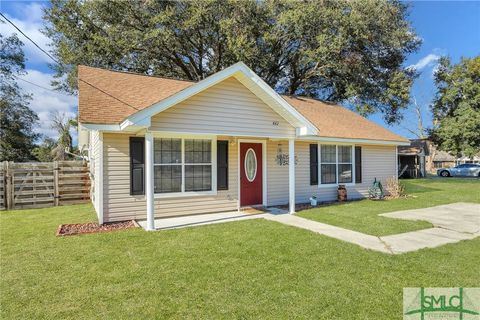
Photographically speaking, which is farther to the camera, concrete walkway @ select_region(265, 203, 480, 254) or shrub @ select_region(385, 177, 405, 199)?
shrub @ select_region(385, 177, 405, 199)

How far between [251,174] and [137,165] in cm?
367

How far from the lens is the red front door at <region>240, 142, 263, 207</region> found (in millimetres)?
9344

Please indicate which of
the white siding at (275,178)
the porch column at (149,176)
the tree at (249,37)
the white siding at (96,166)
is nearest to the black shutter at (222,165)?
the white siding at (275,178)

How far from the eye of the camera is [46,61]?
1844 cm

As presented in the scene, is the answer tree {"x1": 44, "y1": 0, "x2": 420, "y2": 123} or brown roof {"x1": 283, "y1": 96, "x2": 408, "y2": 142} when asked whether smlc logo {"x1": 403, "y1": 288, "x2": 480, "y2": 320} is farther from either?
tree {"x1": 44, "y1": 0, "x2": 420, "y2": 123}

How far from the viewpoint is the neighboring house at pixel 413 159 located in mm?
26078

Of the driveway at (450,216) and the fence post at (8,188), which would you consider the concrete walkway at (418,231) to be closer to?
the driveway at (450,216)

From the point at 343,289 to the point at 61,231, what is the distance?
6096 mm

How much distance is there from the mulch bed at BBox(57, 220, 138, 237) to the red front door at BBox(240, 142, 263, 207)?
3544mm

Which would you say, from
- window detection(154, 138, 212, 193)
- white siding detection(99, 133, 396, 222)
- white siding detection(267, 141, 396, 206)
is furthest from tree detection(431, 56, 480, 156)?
window detection(154, 138, 212, 193)

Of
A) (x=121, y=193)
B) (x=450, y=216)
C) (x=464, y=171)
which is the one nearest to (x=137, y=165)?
(x=121, y=193)

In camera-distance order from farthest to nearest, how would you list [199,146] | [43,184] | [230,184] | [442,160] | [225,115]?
[442,160]
[43,184]
[230,184]
[199,146]
[225,115]

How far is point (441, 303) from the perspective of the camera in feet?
11.4

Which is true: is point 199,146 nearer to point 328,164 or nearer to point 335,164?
point 328,164
